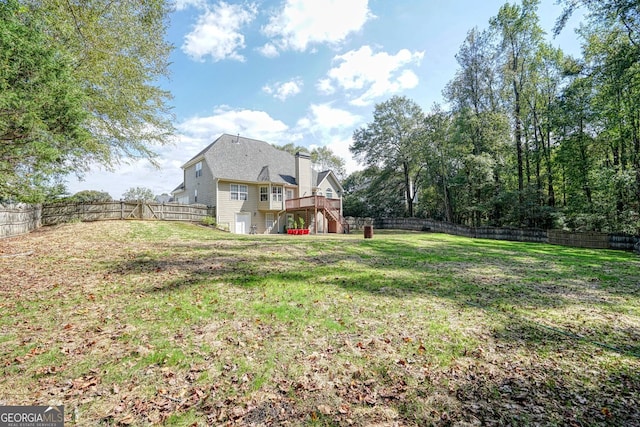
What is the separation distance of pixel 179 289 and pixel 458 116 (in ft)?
93.9

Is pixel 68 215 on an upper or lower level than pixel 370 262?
upper

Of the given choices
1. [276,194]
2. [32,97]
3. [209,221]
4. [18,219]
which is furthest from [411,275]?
[276,194]

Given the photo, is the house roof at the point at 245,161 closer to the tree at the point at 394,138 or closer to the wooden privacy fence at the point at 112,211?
the wooden privacy fence at the point at 112,211

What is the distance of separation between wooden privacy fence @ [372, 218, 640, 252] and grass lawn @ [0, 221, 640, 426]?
12.9m

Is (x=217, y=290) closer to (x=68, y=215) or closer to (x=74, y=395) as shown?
(x=74, y=395)

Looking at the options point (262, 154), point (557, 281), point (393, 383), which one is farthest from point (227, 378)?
point (262, 154)

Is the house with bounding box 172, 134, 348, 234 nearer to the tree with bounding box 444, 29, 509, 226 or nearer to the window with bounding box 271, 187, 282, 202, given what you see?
the window with bounding box 271, 187, 282, 202

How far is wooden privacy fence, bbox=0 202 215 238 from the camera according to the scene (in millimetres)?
12484

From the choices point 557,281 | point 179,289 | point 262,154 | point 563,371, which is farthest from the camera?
point 262,154

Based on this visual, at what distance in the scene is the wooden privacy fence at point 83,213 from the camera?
1248 centimetres

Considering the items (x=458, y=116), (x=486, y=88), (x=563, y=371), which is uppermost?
(x=486, y=88)

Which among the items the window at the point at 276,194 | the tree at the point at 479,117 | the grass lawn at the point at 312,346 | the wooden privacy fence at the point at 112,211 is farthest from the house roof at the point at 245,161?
the grass lawn at the point at 312,346

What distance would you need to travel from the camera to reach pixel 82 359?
348 cm

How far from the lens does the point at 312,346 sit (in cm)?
388
